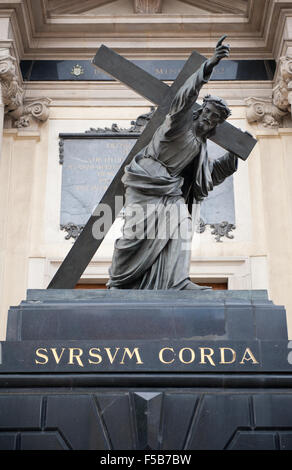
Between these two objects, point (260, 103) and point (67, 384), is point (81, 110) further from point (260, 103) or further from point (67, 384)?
point (67, 384)

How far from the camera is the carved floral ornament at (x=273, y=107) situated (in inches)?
438

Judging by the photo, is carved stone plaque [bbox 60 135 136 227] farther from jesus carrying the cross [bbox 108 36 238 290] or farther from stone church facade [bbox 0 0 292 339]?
jesus carrying the cross [bbox 108 36 238 290]

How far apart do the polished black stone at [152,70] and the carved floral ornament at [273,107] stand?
0.57m

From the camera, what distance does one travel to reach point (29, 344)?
197 inches

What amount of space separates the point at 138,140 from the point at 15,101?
5225mm

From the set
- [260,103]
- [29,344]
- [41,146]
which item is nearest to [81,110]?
[41,146]

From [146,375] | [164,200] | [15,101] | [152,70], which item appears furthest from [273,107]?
[146,375]

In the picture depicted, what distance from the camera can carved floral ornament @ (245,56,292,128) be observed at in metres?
11.1

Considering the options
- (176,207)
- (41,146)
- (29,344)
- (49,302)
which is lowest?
(29,344)

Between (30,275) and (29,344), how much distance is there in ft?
18.4

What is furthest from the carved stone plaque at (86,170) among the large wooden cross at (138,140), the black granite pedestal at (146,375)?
the black granite pedestal at (146,375)

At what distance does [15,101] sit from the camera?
1123cm

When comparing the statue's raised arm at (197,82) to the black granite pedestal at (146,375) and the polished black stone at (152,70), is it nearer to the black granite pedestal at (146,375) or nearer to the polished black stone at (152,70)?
the black granite pedestal at (146,375)
